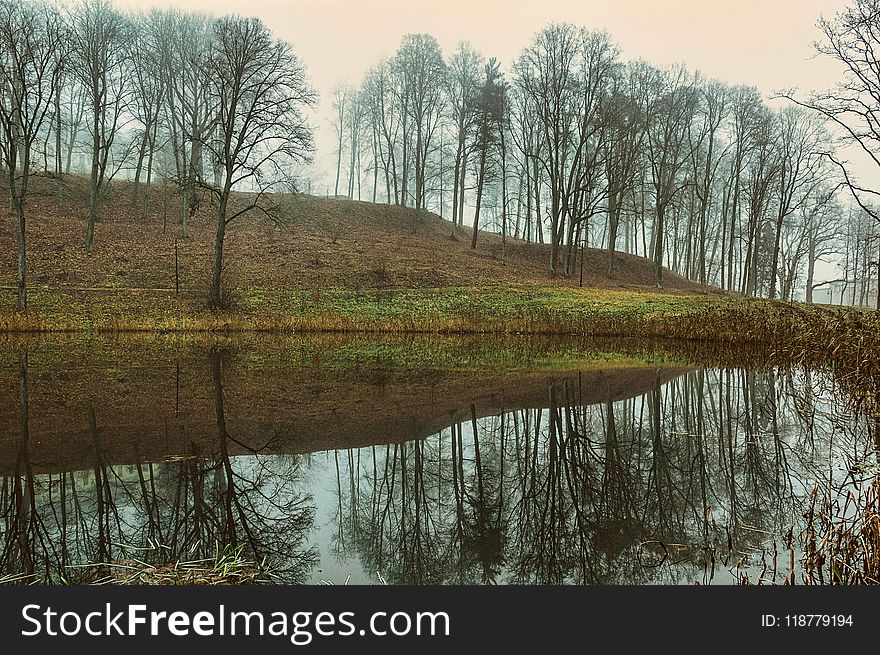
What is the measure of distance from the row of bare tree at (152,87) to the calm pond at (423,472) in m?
13.5

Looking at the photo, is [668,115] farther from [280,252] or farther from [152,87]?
[152,87]

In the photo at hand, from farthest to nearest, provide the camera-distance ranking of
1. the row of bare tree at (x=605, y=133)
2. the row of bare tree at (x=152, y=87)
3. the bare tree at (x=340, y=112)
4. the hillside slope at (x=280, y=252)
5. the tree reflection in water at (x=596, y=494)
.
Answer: the bare tree at (x=340, y=112) < the row of bare tree at (x=605, y=133) < the hillside slope at (x=280, y=252) < the row of bare tree at (x=152, y=87) < the tree reflection in water at (x=596, y=494)

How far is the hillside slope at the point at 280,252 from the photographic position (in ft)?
85.7

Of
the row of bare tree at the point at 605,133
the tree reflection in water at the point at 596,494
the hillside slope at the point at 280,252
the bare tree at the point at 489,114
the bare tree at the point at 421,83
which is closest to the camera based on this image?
the tree reflection in water at the point at 596,494

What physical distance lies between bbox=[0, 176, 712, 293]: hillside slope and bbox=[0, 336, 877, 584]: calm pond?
15.7 meters

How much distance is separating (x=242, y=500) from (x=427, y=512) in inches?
63.4

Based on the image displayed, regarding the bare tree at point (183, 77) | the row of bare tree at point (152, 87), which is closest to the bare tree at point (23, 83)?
the row of bare tree at point (152, 87)

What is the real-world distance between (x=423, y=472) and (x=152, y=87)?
35.8m

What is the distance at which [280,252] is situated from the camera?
31.4m

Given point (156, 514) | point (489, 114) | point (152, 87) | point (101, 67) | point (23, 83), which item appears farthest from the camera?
point (489, 114)

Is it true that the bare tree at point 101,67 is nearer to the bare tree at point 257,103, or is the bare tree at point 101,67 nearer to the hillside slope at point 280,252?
the hillside slope at point 280,252

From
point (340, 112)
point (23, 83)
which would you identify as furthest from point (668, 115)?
point (23, 83)

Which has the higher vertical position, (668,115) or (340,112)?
(340,112)

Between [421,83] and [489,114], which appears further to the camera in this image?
[421,83]
